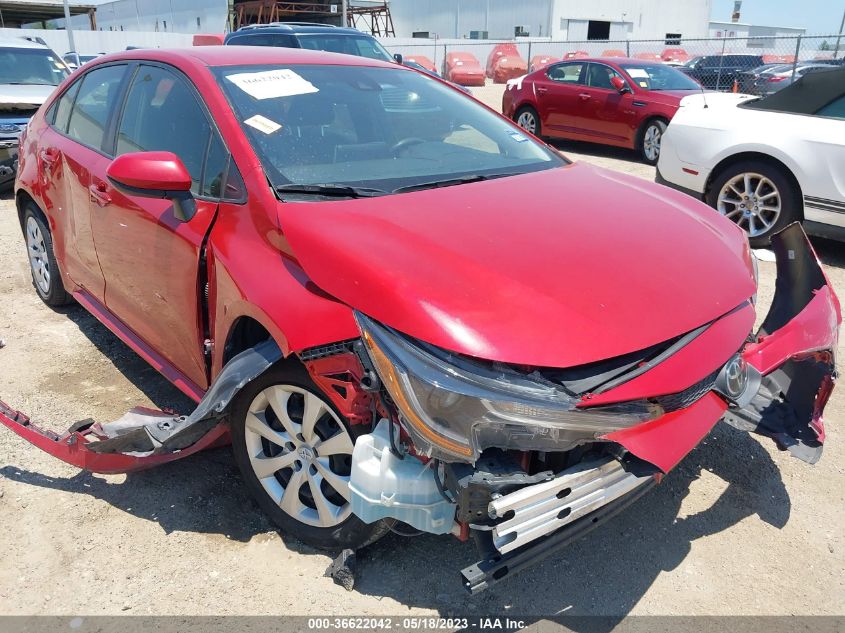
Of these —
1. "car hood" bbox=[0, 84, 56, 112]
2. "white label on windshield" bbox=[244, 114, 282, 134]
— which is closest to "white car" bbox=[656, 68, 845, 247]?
"white label on windshield" bbox=[244, 114, 282, 134]

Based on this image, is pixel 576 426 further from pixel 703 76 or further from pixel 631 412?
pixel 703 76

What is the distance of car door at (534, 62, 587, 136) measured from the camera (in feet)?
38.0

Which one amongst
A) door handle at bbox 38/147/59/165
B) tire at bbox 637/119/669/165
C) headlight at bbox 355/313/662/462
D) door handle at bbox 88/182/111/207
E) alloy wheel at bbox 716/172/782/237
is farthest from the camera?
tire at bbox 637/119/669/165

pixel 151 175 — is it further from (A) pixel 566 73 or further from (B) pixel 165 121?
(A) pixel 566 73

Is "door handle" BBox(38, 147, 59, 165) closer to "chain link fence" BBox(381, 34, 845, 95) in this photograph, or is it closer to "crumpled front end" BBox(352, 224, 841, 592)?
"crumpled front end" BBox(352, 224, 841, 592)

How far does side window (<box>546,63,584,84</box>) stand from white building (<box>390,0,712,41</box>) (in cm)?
3418

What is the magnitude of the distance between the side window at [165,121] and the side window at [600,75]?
9.28 m

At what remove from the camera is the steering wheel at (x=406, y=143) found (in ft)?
9.88

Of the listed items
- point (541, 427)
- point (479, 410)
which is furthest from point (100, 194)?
point (541, 427)

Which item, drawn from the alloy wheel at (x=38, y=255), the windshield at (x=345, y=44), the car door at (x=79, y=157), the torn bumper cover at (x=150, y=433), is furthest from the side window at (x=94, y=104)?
the windshield at (x=345, y=44)

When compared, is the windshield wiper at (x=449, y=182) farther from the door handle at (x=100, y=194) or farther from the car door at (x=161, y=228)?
the door handle at (x=100, y=194)

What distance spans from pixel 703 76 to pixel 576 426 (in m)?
18.9

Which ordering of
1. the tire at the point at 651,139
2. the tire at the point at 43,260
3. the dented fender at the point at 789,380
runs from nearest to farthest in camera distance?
the dented fender at the point at 789,380 < the tire at the point at 43,260 < the tire at the point at 651,139

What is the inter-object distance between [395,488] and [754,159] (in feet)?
17.3
